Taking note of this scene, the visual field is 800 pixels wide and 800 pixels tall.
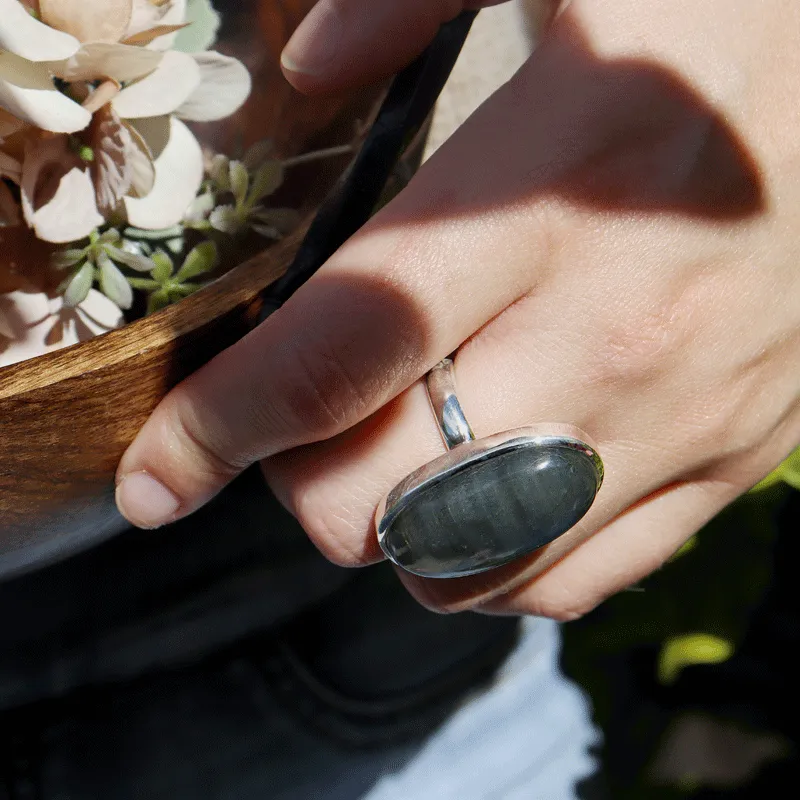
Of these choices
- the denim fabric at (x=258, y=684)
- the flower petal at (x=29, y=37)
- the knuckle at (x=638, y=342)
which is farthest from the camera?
the denim fabric at (x=258, y=684)

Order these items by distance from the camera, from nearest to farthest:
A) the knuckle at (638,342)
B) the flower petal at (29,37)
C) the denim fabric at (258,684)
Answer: the flower petal at (29,37) → the knuckle at (638,342) → the denim fabric at (258,684)

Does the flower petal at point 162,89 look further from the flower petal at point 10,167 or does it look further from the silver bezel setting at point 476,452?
the silver bezel setting at point 476,452

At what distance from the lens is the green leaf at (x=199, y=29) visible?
36 cm

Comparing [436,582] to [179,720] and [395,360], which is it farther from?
[179,720]

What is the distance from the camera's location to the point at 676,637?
636 mm

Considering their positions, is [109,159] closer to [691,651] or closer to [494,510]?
[494,510]

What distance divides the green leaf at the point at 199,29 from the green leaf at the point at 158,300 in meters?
0.10

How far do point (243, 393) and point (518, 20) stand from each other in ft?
1.06

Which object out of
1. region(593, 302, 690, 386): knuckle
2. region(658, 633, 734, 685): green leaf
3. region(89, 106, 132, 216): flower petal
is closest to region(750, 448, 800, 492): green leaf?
region(658, 633, 734, 685): green leaf

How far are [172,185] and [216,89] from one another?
1.7 inches

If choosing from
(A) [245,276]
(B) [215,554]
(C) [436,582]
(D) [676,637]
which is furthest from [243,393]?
(D) [676,637]

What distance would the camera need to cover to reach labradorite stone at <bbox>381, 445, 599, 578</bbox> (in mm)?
349

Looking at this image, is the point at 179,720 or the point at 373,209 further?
the point at 179,720

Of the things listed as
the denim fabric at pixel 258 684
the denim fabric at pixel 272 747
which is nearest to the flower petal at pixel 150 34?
the denim fabric at pixel 258 684
